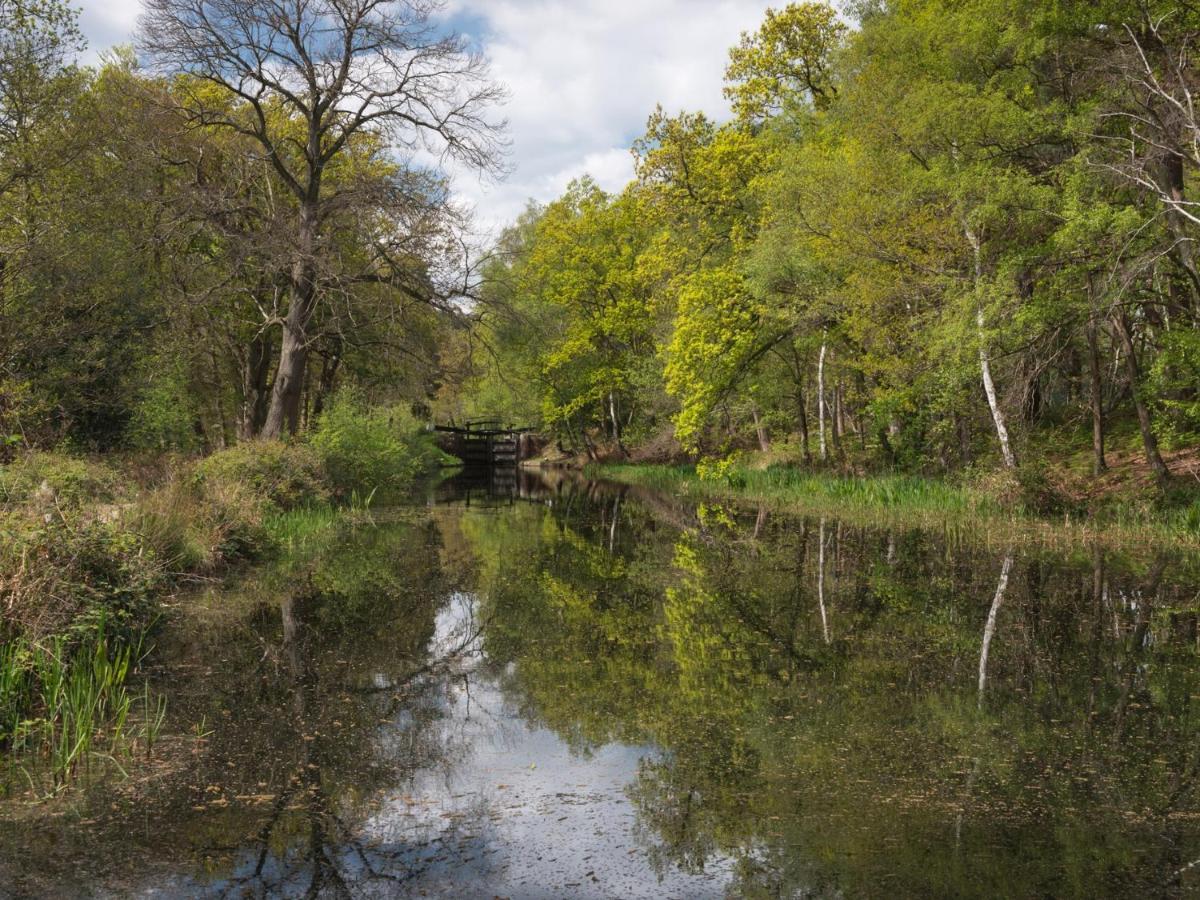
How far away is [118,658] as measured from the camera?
666 centimetres

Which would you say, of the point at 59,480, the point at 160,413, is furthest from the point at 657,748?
the point at 160,413

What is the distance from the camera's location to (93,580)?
730 centimetres

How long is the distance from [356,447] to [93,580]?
15.5 meters

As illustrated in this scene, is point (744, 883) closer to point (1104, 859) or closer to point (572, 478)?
point (1104, 859)

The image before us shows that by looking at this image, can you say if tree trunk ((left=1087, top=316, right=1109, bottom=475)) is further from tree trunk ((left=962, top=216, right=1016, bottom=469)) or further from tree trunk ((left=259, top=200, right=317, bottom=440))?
tree trunk ((left=259, top=200, right=317, bottom=440))

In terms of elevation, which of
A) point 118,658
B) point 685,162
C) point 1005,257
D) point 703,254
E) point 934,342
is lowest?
point 118,658

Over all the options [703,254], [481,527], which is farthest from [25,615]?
[703,254]

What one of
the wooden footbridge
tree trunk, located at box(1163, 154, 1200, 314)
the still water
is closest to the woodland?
tree trunk, located at box(1163, 154, 1200, 314)

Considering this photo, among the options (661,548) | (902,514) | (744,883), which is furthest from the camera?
(902,514)

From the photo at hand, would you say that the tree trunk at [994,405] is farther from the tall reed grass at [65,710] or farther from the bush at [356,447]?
the tall reed grass at [65,710]

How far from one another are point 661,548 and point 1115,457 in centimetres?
1186

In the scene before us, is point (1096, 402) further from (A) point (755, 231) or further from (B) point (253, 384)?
(B) point (253, 384)

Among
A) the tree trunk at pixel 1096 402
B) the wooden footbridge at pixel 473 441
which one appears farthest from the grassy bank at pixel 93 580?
the wooden footbridge at pixel 473 441

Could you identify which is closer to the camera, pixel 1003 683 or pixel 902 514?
pixel 1003 683
